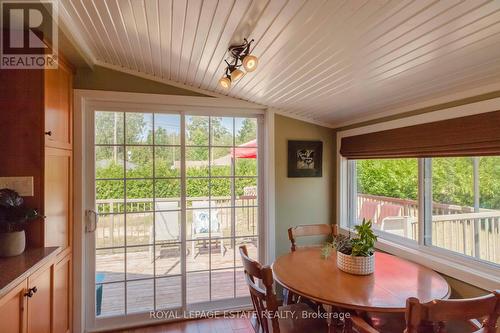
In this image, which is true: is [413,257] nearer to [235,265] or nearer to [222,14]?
[235,265]

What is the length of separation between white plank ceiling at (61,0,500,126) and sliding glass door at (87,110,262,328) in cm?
63

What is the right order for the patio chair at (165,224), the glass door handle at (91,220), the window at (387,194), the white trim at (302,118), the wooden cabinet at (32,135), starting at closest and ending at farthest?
the wooden cabinet at (32,135) < the window at (387,194) < the glass door handle at (91,220) < the patio chair at (165,224) < the white trim at (302,118)

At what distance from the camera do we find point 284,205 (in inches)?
114

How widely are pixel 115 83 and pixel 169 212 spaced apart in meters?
1.29

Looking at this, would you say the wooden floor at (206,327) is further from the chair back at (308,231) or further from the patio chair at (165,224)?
the chair back at (308,231)

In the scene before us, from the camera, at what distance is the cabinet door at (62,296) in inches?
76.7

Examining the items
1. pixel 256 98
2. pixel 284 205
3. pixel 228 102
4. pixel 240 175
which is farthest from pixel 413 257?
pixel 228 102

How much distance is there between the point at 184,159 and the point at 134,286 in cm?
130

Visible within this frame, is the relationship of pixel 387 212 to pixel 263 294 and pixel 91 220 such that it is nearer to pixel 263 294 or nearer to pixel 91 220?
pixel 263 294

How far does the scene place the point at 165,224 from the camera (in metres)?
2.64

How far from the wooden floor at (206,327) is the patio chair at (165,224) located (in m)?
0.64

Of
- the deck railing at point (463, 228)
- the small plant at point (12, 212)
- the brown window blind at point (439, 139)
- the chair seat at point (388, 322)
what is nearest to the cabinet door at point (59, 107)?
the small plant at point (12, 212)

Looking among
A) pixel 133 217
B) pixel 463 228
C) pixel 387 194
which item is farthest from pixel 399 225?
pixel 133 217

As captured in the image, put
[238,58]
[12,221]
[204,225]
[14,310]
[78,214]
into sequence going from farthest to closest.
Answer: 1. [204,225]
2. [78,214]
3. [238,58]
4. [12,221]
5. [14,310]
